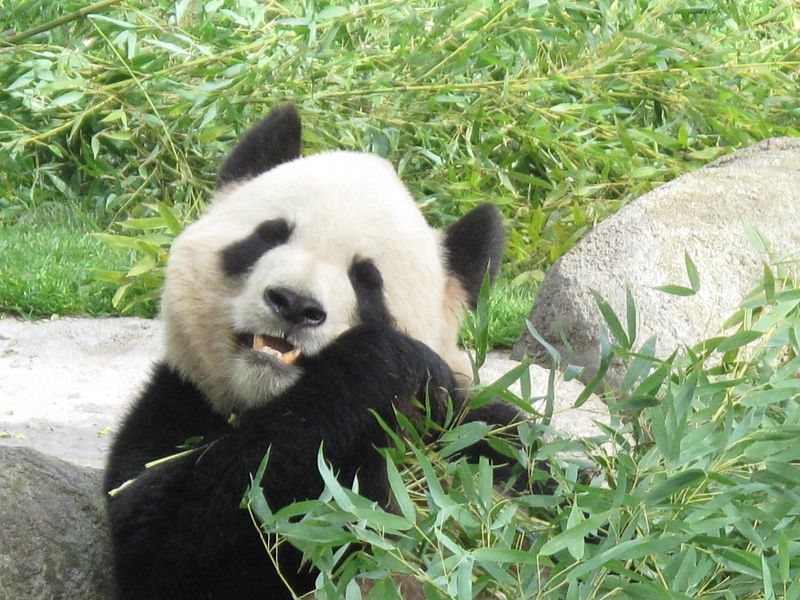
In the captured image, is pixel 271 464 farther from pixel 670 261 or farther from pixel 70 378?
pixel 70 378

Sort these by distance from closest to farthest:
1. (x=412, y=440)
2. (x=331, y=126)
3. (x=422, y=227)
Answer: (x=412, y=440)
(x=422, y=227)
(x=331, y=126)

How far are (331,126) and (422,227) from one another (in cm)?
312

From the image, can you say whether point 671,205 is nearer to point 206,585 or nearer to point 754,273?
point 754,273

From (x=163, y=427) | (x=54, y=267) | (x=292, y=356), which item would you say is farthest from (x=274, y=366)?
(x=54, y=267)

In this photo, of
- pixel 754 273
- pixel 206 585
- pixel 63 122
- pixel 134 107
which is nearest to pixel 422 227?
pixel 206 585

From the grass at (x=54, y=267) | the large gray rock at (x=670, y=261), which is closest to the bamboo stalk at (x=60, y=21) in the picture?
the grass at (x=54, y=267)

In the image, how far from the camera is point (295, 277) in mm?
2711

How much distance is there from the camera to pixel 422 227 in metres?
3.16

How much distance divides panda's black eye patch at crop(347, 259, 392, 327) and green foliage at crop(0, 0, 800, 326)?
2951mm

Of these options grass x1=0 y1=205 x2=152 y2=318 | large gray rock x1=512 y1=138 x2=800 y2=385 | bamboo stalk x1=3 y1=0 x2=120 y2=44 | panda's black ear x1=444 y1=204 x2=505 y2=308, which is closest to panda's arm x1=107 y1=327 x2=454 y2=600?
panda's black ear x1=444 y1=204 x2=505 y2=308

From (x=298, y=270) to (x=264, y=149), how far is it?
0.69 m

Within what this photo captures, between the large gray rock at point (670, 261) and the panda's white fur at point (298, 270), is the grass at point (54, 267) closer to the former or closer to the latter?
the large gray rock at point (670, 261)

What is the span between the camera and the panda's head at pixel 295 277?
108 inches

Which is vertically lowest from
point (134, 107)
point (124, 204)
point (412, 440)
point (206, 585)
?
point (124, 204)
